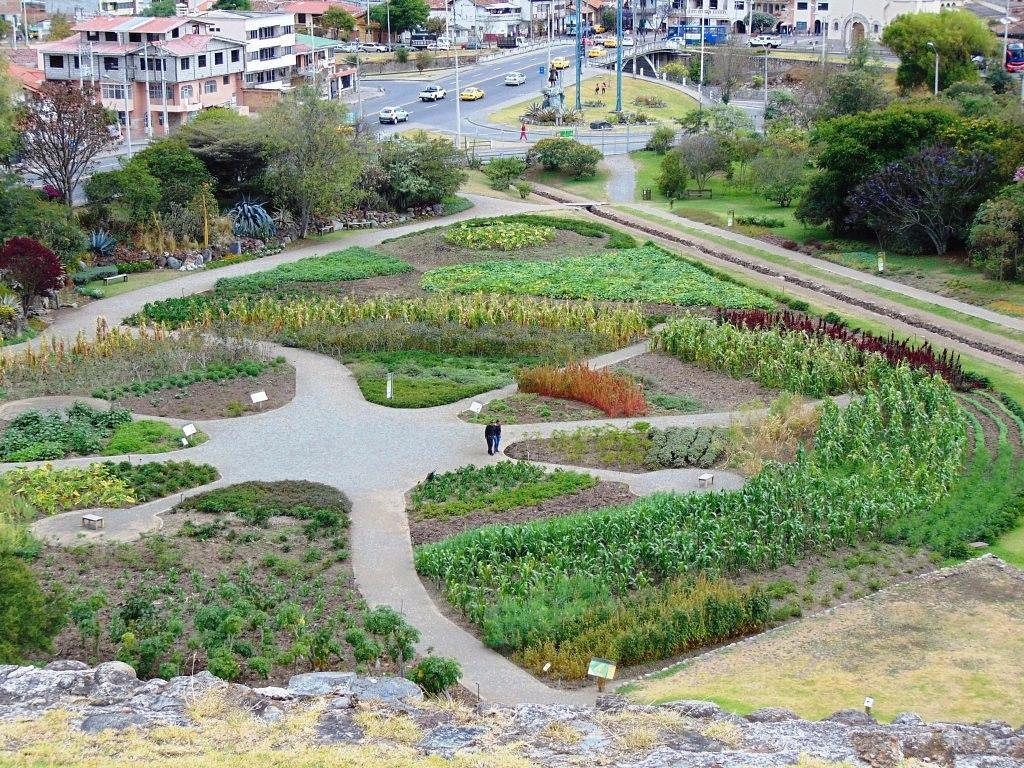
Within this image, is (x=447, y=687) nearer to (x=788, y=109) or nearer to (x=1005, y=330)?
(x=1005, y=330)

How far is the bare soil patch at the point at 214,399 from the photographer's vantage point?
32.2 metres

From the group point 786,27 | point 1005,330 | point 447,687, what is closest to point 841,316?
point 1005,330

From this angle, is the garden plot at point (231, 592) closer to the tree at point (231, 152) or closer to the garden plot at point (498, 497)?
the garden plot at point (498, 497)

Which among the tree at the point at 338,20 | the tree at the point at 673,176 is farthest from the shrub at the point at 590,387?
the tree at the point at 338,20

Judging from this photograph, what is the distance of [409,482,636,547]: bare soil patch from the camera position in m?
25.9

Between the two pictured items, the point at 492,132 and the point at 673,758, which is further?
the point at 492,132

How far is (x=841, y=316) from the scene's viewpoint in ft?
132

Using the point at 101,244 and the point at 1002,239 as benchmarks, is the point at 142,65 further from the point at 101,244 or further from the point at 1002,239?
the point at 1002,239

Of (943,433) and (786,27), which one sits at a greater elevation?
(786,27)

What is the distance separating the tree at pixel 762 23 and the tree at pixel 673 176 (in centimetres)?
6956

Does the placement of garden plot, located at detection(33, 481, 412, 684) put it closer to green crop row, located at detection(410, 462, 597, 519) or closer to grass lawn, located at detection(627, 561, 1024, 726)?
green crop row, located at detection(410, 462, 597, 519)

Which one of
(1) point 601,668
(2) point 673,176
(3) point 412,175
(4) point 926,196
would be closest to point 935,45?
(2) point 673,176

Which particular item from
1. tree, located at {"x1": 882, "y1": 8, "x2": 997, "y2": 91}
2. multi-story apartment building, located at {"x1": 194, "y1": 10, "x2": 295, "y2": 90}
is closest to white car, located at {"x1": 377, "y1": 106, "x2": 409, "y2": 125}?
multi-story apartment building, located at {"x1": 194, "y1": 10, "x2": 295, "y2": 90}

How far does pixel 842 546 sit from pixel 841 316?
624 inches
